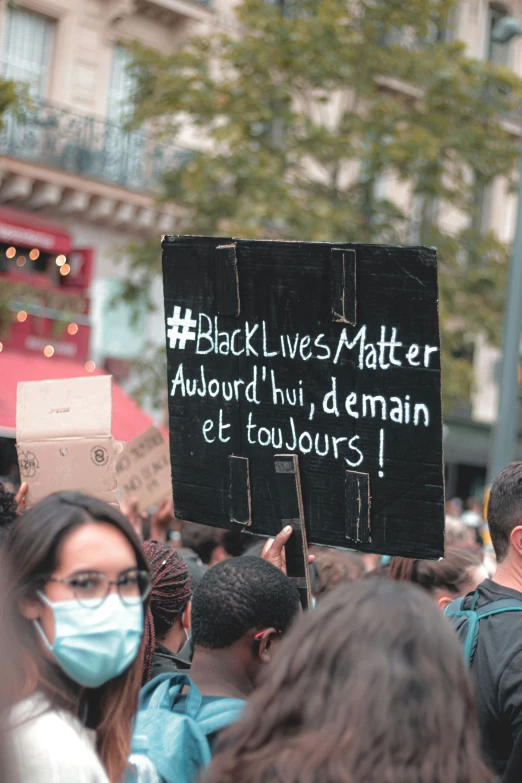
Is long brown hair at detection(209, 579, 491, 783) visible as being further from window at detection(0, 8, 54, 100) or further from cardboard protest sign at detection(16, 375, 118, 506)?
window at detection(0, 8, 54, 100)

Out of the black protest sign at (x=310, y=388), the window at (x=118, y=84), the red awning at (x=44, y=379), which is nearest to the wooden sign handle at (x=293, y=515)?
the black protest sign at (x=310, y=388)

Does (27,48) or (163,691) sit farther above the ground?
(27,48)

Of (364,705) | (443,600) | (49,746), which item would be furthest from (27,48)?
(364,705)

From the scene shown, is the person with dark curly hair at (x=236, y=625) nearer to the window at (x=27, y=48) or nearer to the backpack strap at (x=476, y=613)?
the backpack strap at (x=476, y=613)

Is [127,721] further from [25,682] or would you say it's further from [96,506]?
[96,506]

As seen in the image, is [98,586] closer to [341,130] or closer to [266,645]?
[266,645]

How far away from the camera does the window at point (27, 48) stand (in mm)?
17562

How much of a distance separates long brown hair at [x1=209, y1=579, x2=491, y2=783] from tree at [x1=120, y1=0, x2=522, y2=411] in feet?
37.1

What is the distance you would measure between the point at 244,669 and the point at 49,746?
0.93 m

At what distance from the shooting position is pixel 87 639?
2125mm

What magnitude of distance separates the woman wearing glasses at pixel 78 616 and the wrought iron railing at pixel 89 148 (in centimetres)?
1514

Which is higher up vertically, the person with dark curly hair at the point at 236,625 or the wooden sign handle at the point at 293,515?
the wooden sign handle at the point at 293,515

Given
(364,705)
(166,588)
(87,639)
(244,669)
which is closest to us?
(364,705)

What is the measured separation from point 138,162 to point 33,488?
47.7ft
